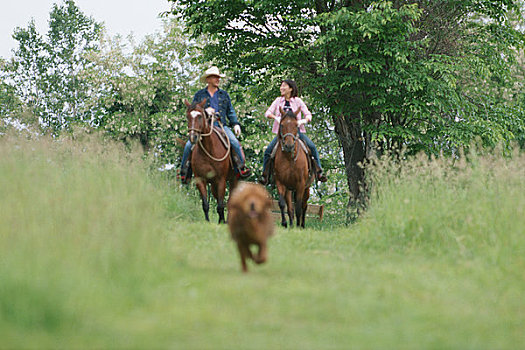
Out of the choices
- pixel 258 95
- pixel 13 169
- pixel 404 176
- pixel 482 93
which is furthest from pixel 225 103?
pixel 482 93

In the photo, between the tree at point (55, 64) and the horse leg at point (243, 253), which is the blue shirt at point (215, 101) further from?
the tree at point (55, 64)

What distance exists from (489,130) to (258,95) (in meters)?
7.75

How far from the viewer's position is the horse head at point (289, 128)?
11406 millimetres

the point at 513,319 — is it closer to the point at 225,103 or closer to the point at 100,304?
the point at 100,304

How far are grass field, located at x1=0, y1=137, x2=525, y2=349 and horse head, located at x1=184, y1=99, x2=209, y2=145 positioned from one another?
1934 millimetres

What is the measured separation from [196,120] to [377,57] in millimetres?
6794

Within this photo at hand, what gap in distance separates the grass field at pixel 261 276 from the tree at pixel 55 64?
4453 centimetres

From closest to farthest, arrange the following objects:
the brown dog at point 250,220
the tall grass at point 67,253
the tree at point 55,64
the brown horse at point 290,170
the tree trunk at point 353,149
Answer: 1. the tall grass at point 67,253
2. the brown dog at point 250,220
3. the brown horse at point 290,170
4. the tree trunk at point 353,149
5. the tree at point 55,64

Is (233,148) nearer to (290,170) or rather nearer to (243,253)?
(290,170)

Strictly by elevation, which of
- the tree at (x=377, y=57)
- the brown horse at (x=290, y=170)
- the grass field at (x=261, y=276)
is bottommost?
the grass field at (x=261, y=276)

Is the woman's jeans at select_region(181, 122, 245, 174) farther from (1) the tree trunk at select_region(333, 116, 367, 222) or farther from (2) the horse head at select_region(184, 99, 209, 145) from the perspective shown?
(1) the tree trunk at select_region(333, 116, 367, 222)

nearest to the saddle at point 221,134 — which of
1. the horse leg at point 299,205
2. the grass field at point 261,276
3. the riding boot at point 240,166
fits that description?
the riding boot at point 240,166

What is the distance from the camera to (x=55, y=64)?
54719mm

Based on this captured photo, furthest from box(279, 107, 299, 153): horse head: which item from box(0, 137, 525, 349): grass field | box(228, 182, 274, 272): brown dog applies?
box(228, 182, 274, 272): brown dog
